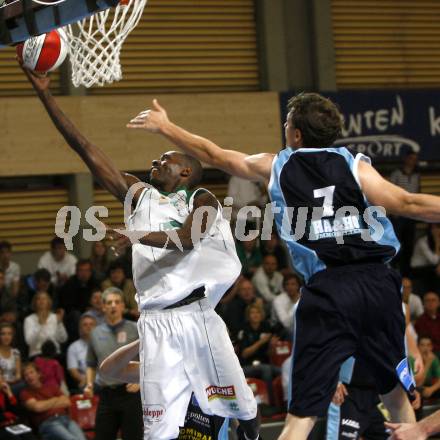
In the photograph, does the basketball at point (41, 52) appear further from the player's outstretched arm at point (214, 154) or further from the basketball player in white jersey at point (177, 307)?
the player's outstretched arm at point (214, 154)

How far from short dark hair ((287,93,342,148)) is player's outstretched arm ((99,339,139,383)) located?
6.60 ft

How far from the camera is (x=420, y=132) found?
1561 centimetres

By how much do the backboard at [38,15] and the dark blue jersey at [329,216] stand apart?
1578mm

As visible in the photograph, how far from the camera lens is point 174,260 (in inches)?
244

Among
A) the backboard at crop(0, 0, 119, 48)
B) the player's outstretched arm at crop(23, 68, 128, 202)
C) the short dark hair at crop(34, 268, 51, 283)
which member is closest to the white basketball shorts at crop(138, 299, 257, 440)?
the player's outstretched arm at crop(23, 68, 128, 202)

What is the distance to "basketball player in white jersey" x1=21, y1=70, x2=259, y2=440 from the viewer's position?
606 centimetres

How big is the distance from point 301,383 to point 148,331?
1574 millimetres

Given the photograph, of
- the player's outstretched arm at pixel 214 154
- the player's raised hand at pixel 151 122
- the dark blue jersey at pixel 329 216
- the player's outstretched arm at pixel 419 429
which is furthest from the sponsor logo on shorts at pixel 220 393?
the player's outstretched arm at pixel 419 429

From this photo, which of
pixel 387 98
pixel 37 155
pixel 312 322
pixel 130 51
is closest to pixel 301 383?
pixel 312 322

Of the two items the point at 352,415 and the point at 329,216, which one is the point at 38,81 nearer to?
the point at 329,216

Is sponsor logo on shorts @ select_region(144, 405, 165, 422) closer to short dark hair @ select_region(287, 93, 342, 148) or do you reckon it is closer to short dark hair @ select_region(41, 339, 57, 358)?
short dark hair @ select_region(287, 93, 342, 148)

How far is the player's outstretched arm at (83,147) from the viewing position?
613 centimetres

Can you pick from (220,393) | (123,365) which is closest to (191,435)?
(220,393)

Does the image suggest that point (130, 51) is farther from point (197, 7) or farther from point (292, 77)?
point (292, 77)
